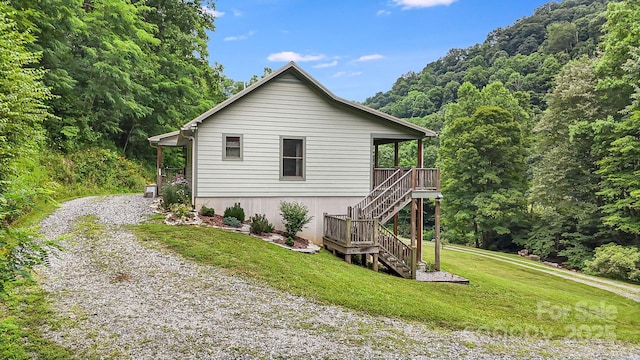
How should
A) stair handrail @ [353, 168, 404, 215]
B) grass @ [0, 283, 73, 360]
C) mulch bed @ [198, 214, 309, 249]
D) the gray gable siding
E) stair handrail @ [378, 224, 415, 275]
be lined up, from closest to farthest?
grass @ [0, 283, 73, 360]
mulch bed @ [198, 214, 309, 249]
stair handrail @ [378, 224, 415, 275]
the gray gable siding
stair handrail @ [353, 168, 404, 215]

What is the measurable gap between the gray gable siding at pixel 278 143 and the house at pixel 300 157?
0.03m

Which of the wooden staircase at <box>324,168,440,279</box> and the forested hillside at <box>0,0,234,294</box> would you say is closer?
the wooden staircase at <box>324,168,440,279</box>

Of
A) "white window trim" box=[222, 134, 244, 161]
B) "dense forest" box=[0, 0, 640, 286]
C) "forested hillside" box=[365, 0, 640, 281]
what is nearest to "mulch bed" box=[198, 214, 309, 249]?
"white window trim" box=[222, 134, 244, 161]

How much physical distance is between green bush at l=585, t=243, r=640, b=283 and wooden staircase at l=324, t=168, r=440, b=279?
39.1 feet

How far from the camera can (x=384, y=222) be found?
1377cm

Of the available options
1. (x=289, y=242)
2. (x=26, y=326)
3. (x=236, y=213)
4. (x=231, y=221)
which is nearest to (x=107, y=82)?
(x=236, y=213)

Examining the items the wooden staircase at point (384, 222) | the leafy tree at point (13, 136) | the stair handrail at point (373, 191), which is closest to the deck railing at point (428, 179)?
the wooden staircase at point (384, 222)

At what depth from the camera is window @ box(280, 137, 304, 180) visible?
14258 mm

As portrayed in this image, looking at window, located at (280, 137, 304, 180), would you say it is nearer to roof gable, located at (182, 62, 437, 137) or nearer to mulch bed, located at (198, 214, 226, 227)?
roof gable, located at (182, 62, 437, 137)

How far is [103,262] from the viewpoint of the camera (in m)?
8.55

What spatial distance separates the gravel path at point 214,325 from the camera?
17.6ft

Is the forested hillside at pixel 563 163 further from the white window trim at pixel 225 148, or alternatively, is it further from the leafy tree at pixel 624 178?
the white window trim at pixel 225 148

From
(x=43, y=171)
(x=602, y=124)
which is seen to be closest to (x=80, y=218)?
(x=43, y=171)

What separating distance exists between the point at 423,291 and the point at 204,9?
3059cm
